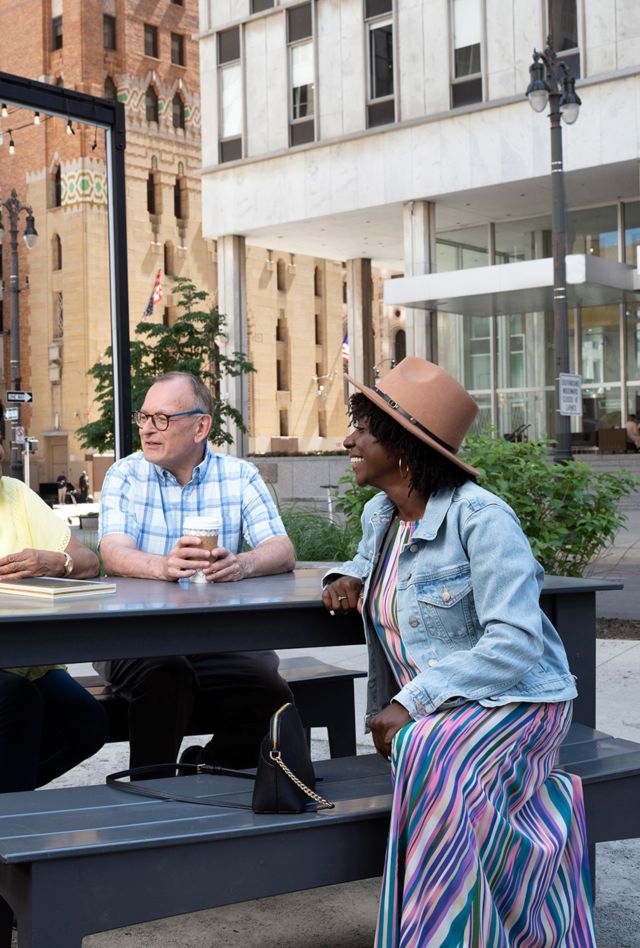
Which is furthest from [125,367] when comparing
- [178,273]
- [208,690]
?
[178,273]

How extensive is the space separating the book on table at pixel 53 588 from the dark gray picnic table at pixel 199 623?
57mm

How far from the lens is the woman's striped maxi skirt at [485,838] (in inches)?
102

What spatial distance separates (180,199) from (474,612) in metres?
66.4

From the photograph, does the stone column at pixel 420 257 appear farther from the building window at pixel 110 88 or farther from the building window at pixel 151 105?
the building window at pixel 151 105

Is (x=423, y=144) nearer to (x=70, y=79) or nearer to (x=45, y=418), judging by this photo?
(x=45, y=418)

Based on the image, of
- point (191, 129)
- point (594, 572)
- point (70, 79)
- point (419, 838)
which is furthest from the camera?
point (191, 129)

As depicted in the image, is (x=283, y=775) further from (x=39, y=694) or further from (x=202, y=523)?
(x=202, y=523)

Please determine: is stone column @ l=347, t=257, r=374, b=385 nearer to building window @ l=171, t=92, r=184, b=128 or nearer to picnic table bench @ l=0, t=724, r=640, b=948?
building window @ l=171, t=92, r=184, b=128

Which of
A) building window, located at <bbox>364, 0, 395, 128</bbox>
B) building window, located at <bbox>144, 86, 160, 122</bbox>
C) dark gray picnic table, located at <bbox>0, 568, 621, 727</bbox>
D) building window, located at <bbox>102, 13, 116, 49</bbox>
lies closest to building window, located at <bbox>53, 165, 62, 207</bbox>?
building window, located at <bbox>364, 0, 395, 128</bbox>

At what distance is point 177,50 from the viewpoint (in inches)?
2589

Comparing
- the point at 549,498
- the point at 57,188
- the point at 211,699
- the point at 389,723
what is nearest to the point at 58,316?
the point at 57,188

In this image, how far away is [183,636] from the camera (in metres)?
3.16

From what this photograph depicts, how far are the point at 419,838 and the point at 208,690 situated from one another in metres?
1.69

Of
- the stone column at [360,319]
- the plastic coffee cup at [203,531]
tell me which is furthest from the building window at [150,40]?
the plastic coffee cup at [203,531]
